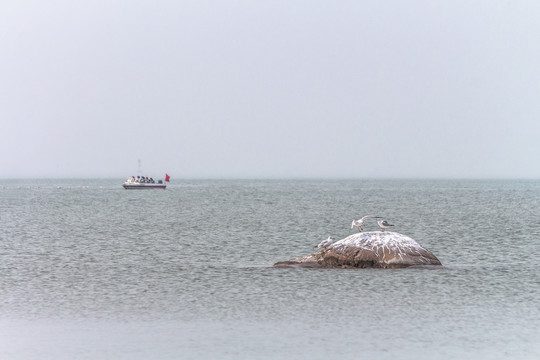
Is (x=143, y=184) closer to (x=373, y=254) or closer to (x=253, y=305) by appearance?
(x=373, y=254)

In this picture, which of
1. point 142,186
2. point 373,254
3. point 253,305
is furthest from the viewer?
point 142,186

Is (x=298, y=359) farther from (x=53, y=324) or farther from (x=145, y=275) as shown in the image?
(x=145, y=275)

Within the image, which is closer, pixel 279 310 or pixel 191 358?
pixel 191 358

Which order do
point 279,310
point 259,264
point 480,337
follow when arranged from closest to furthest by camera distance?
point 480,337 → point 279,310 → point 259,264

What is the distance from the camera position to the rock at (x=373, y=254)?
27.5 m

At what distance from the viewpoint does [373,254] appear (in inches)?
1087

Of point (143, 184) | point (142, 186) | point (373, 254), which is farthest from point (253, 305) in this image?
point (142, 186)

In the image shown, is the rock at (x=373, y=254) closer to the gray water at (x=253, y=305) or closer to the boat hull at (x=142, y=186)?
the gray water at (x=253, y=305)

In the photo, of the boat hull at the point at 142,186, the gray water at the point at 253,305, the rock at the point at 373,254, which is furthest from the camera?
the boat hull at the point at 142,186

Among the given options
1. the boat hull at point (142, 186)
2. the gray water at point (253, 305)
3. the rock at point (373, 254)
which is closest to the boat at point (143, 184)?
the boat hull at point (142, 186)

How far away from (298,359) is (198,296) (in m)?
8.65

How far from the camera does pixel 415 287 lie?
23.6 metres

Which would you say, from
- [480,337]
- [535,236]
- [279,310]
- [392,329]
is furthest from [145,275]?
[535,236]

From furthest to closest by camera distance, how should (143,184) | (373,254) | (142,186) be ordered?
(142,186) → (143,184) → (373,254)
